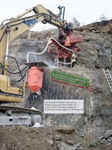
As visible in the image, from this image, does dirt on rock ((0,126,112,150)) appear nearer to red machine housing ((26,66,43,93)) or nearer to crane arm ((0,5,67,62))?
crane arm ((0,5,67,62))

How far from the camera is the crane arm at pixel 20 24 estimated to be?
804 cm

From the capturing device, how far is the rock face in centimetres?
1214

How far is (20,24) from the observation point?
357 inches

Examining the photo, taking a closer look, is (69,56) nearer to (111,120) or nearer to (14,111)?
(111,120)

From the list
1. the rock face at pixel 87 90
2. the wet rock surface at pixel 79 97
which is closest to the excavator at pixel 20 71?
the wet rock surface at pixel 79 97

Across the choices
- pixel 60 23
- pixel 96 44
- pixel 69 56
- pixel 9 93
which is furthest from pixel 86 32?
pixel 9 93

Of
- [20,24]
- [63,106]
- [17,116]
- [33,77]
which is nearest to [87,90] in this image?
[63,106]

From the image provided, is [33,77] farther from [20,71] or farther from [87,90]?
[87,90]

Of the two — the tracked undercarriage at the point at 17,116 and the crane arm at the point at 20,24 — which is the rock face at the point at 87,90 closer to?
the tracked undercarriage at the point at 17,116

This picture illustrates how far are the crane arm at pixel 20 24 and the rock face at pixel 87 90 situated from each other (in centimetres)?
294

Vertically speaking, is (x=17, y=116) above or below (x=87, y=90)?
below

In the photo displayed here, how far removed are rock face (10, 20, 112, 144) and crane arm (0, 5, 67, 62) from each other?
9.64ft

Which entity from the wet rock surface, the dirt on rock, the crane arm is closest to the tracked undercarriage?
the wet rock surface

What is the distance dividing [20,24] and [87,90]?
548 centimetres
